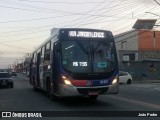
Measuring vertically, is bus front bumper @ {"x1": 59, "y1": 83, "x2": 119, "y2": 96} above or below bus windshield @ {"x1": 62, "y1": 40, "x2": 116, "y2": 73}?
below

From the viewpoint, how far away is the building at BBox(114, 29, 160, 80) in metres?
65.1

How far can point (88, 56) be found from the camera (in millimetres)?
Answer: 16781

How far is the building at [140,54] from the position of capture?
65.1 metres

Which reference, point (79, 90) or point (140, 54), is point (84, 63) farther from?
point (140, 54)

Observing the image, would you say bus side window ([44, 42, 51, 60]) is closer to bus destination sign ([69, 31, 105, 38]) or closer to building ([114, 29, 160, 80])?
bus destination sign ([69, 31, 105, 38])

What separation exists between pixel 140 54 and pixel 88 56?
5496cm

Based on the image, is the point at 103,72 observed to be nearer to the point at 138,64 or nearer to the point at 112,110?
the point at 112,110

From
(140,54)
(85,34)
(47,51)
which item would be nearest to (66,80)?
(85,34)

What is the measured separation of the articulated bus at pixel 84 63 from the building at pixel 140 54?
156ft

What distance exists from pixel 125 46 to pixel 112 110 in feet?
231

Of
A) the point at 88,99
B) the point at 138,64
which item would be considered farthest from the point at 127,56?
the point at 88,99

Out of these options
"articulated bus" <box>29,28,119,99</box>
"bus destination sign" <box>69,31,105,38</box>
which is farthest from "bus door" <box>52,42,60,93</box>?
"bus destination sign" <box>69,31,105,38</box>

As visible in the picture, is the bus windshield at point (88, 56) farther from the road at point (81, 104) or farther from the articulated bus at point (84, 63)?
the road at point (81, 104)

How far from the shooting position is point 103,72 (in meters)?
16.8
